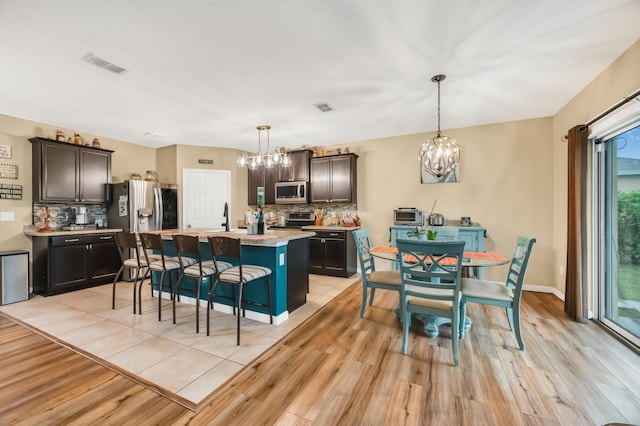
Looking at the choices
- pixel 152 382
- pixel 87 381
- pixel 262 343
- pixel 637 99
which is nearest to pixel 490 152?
pixel 637 99

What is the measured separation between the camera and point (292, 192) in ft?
18.6

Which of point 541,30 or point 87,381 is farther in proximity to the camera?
point 541,30

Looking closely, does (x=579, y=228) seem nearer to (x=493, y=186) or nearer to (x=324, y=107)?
(x=493, y=186)

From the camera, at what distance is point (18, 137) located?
4055 mm

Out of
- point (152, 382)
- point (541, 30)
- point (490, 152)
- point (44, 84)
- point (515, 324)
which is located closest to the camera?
point (152, 382)

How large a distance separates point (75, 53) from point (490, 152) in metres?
5.39

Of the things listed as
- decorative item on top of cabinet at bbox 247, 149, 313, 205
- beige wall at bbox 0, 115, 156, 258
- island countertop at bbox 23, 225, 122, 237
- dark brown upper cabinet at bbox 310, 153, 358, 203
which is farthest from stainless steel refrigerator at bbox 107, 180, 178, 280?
dark brown upper cabinet at bbox 310, 153, 358, 203

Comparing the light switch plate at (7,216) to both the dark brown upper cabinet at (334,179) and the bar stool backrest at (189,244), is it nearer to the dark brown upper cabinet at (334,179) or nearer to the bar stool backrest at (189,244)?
the bar stool backrest at (189,244)

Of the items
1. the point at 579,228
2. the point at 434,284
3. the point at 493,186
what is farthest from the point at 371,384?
the point at 493,186

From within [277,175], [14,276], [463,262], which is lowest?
[14,276]

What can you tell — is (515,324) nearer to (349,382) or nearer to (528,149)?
(349,382)

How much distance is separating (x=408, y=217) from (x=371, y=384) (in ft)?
10.4

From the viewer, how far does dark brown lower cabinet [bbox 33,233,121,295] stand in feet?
13.0

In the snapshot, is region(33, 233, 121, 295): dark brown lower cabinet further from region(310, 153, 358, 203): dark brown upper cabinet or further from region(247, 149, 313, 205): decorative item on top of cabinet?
region(310, 153, 358, 203): dark brown upper cabinet
